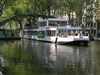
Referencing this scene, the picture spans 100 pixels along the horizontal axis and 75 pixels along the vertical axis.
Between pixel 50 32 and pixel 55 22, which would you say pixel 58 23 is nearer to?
pixel 55 22

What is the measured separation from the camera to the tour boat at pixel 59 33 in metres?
72.7

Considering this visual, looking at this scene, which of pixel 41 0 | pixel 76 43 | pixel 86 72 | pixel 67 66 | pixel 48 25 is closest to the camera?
pixel 86 72

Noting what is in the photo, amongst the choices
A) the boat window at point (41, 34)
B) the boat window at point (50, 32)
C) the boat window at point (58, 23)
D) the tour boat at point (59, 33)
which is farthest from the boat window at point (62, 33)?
the boat window at point (41, 34)

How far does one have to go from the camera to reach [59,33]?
8038cm

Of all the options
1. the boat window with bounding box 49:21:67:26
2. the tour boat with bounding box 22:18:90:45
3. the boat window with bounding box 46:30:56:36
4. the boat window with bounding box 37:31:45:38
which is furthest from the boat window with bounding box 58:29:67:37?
the boat window with bounding box 37:31:45:38

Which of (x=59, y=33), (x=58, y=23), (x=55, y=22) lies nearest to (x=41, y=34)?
(x=55, y=22)

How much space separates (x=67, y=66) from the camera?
37375mm

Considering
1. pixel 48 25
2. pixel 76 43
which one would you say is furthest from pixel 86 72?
pixel 48 25

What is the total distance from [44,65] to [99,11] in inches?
3342

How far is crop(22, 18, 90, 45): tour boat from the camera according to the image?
238 feet

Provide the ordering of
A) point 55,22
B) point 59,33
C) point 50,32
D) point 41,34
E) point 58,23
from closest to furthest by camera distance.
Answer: point 59,33 → point 50,32 → point 58,23 → point 55,22 → point 41,34

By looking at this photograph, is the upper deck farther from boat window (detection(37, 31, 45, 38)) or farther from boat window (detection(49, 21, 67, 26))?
boat window (detection(37, 31, 45, 38))

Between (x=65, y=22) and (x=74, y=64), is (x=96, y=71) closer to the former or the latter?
(x=74, y=64)

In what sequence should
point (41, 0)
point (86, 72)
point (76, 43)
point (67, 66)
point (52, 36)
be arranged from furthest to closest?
point (41, 0)
point (52, 36)
point (76, 43)
point (67, 66)
point (86, 72)
